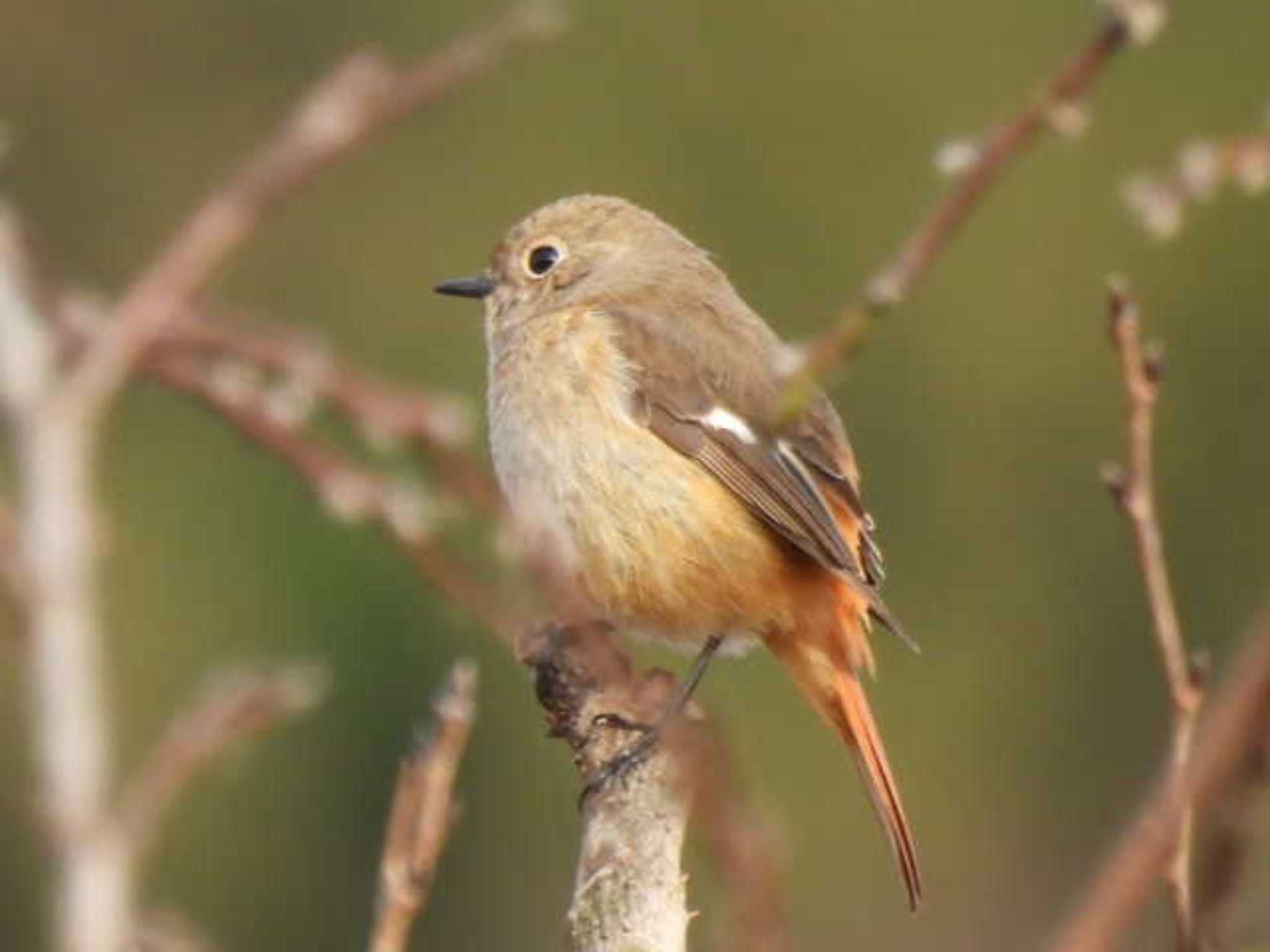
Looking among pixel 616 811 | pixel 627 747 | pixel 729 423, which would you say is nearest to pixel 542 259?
pixel 729 423

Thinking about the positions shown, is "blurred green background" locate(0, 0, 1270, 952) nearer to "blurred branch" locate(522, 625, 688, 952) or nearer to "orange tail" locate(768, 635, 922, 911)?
"orange tail" locate(768, 635, 922, 911)

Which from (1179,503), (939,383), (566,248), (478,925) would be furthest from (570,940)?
(1179,503)

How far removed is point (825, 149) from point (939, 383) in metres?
1.29

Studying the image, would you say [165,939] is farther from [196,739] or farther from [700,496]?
[700,496]

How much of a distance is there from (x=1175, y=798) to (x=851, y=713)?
10.1 feet

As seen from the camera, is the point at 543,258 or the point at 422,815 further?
the point at 543,258

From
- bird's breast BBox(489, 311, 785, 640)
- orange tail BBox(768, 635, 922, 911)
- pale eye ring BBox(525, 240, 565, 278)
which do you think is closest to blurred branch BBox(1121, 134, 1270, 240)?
orange tail BBox(768, 635, 922, 911)

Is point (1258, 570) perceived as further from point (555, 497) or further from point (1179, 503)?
point (555, 497)

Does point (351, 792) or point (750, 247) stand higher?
point (750, 247)

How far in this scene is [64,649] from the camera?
2.08m

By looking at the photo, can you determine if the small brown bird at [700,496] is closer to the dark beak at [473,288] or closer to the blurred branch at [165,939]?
the dark beak at [473,288]

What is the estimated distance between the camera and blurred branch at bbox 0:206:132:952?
196cm

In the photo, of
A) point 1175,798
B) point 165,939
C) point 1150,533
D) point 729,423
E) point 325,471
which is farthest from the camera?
point 729,423

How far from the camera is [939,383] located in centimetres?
1730
